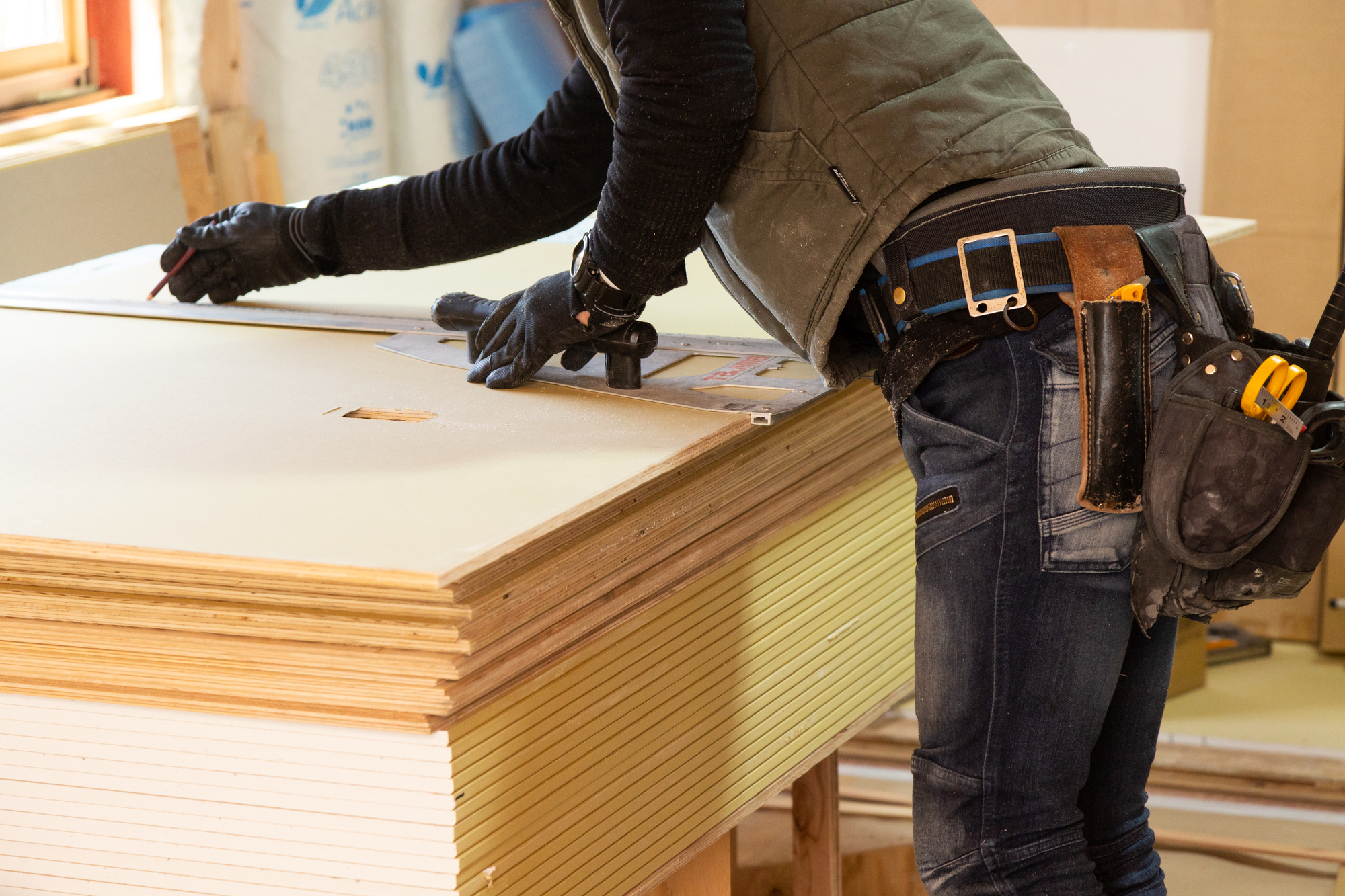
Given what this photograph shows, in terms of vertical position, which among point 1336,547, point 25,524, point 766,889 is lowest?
point 766,889

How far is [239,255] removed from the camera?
2.11 meters

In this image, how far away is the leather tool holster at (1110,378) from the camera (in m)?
1.29

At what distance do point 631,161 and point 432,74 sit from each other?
3.21 meters

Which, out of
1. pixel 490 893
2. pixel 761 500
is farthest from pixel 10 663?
pixel 761 500

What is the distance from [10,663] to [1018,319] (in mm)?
1012

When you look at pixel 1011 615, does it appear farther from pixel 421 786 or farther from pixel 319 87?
pixel 319 87

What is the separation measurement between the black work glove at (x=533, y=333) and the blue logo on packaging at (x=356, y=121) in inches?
103

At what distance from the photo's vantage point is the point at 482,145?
4656 mm

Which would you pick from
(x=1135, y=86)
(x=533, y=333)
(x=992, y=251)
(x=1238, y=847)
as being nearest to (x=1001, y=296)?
(x=992, y=251)

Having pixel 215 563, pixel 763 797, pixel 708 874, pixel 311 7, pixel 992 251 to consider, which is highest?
pixel 311 7

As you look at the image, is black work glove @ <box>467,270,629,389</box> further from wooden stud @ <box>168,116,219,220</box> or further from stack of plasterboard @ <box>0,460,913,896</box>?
wooden stud @ <box>168,116,219,220</box>

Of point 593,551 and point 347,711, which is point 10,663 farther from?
point 593,551

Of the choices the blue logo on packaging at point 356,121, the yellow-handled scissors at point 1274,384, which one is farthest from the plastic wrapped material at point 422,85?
the yellow-handled scissors at point 1274,384

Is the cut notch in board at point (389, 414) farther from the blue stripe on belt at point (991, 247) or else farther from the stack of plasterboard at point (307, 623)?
the blue stripe on belt at point (991, 247)
